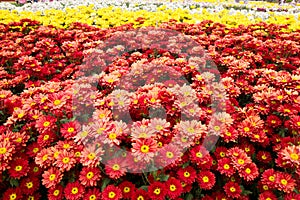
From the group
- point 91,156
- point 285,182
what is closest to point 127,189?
point 91,156

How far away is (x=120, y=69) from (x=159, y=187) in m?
1.38

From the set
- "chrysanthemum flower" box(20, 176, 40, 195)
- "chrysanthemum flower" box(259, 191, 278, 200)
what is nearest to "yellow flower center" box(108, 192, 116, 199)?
"chrysanthemum flower" box(20, 176, 40, 195)

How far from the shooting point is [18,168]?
192 centimetres

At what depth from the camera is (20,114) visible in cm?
212

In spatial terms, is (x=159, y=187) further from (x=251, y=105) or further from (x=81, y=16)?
(x=81, y=16)

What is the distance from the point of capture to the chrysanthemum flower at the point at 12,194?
1.86 meters

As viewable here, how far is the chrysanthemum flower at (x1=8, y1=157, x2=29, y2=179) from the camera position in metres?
1.89

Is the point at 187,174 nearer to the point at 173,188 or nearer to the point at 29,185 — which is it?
the point at 173,188

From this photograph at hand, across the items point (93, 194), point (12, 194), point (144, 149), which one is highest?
point (144, 149)

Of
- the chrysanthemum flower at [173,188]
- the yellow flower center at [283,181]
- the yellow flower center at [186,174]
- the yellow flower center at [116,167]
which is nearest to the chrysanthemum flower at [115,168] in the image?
the yellow flower center at [116,167]

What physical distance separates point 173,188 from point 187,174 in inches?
5.8

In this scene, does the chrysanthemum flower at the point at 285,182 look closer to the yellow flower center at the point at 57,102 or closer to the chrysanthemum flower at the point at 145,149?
the chrysanthemum flower at the point at 145,149

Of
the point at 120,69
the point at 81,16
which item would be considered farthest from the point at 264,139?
the point at 81,16

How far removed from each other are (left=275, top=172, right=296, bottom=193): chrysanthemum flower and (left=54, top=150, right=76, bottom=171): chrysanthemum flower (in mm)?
1409
